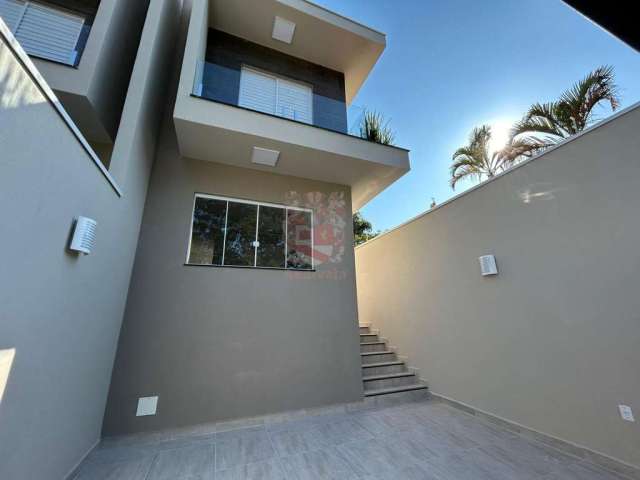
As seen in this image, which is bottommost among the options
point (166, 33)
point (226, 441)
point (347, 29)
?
point (226, 441)

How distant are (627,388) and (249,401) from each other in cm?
372

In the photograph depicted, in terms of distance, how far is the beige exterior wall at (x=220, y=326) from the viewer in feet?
9.81

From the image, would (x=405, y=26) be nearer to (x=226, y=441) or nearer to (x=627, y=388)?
(x=627, y=388)

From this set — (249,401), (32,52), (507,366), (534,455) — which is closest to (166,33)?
(32,52)

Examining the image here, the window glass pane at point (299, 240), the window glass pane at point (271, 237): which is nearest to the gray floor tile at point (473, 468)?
the window glass pane at point (299, 240)

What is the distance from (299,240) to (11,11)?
456cm

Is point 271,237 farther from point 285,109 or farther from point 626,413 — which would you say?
point 626,413

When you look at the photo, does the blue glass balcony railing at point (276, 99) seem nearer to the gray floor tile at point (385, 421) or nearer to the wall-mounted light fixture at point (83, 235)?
the wall-mounted light fixture at point (83, 235)

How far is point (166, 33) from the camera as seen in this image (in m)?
3.81

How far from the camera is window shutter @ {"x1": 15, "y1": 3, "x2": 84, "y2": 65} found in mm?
3012

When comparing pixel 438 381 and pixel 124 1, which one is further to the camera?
pixel 438 381

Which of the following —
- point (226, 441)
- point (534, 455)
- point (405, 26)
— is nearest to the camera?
point (534, 455)

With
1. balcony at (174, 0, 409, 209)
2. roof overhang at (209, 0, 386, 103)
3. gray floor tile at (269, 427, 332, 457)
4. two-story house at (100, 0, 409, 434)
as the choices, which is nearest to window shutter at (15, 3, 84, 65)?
two-story house at (100, 0, 409, 434)

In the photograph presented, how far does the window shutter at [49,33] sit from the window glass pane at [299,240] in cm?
323
